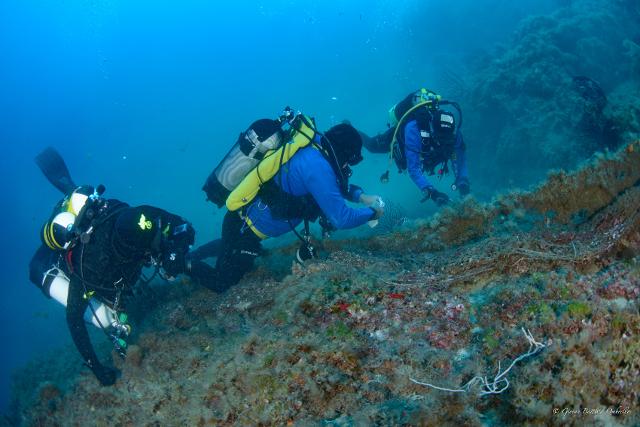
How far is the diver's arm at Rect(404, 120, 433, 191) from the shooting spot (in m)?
7.65

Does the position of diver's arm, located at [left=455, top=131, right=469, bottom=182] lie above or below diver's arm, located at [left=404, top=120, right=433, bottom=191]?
below

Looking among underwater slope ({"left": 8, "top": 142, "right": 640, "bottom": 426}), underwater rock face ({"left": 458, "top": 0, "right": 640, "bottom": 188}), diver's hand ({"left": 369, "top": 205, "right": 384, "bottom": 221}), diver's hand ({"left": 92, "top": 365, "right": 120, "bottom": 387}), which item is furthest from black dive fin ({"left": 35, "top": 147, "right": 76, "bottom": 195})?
underwater rock face ({"left": 458, "top": 0, "right": 640, "bottom": 188})

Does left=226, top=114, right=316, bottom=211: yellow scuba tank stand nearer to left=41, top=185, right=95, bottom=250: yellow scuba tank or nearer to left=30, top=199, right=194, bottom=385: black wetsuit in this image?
left=30, top=199, right=194, bottom=385: black wetsuit

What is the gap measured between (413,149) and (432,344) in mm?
5800

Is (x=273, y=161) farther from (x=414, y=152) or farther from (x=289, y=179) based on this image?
(x=414, y=152)

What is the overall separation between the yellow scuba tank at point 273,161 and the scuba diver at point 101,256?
1.12m

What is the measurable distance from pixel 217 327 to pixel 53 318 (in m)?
31.5

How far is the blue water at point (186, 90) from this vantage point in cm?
3080

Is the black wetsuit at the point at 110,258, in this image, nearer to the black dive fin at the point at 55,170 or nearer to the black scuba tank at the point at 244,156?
the black scuba tank at the point at 244,156

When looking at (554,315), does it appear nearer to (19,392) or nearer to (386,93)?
(19,392)

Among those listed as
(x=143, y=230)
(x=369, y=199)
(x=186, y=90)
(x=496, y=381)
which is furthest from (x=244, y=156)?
(x=186, y=90)

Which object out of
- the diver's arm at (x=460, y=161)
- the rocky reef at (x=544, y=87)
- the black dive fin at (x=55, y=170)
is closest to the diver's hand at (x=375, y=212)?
the diver's arm at (x=460, y=161)

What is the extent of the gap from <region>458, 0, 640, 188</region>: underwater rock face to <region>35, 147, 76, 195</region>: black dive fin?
45.6ft

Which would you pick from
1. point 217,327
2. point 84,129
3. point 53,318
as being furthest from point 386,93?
point 84,129
